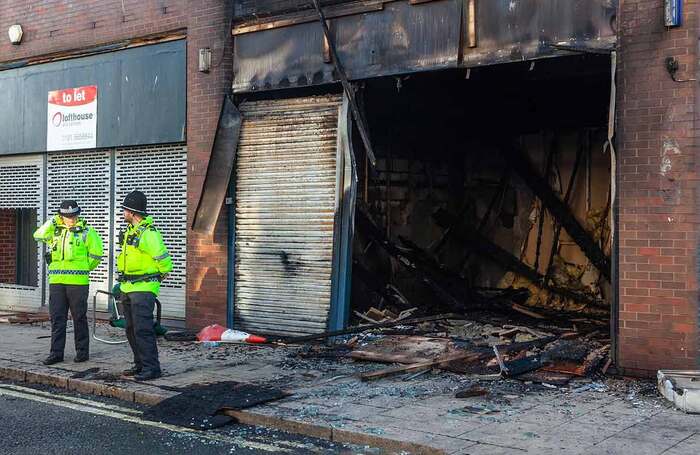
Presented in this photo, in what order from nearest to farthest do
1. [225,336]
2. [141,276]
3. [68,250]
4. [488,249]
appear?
[141,276], [68,250], [225,336], [488,249]

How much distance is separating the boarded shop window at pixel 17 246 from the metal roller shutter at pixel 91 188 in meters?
1.52

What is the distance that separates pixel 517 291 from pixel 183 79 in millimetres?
6333

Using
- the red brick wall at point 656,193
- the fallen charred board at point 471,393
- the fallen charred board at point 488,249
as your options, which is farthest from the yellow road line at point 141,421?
the fallen charred board at point 488,249

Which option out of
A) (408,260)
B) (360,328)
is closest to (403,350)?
(360,328)

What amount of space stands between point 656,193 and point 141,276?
5301 millimetres

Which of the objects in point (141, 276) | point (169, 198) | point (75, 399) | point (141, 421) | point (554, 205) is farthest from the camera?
point (554, 205)

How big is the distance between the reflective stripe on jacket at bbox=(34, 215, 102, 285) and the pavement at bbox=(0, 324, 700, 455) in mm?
1022

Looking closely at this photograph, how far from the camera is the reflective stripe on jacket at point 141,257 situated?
894 centimetres

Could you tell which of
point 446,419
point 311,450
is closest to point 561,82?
point 446,419

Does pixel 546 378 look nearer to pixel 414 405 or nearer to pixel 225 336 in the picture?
pixel 414 405

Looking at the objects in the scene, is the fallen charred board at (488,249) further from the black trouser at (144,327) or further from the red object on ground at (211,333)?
the black trouser at (144,327)

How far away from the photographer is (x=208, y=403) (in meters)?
7.71

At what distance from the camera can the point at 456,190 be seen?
14852 millimetres

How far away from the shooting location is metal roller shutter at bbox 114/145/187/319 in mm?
12844
